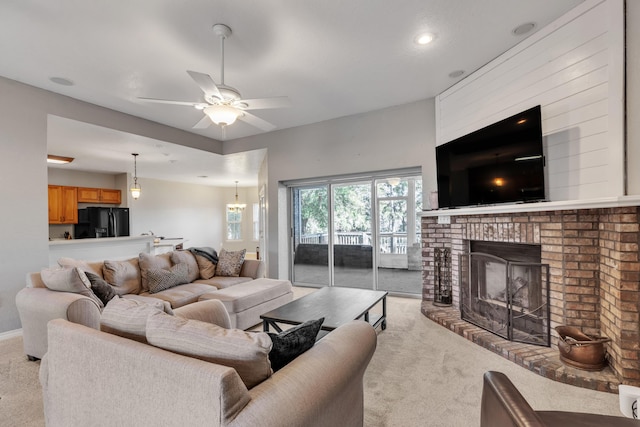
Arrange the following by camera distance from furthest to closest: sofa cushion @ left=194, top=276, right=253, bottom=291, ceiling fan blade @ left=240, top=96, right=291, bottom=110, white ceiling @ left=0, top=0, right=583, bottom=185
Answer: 1. sofa cushion @ left=194, top=276, right=253, bottom=291
2. ceiling fan blade @ left=240, top=96, right=291, bottom=110
3. white ceiling @ left=0, top=0, right=583, bottom=185

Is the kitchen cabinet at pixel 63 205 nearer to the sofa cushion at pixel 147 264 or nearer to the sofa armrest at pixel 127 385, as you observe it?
the sofa cushion at pixel 147 264

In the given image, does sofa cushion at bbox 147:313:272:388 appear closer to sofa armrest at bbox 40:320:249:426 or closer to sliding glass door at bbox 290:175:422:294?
sofa armrest at bbox 40:320:249:426

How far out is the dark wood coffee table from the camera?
2.55 meters

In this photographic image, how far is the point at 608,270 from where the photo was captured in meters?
2.23

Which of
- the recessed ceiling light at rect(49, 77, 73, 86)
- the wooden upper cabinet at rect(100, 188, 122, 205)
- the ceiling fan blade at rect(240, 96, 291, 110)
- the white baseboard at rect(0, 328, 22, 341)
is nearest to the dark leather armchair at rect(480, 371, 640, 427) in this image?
the ceiling fan blade at rect(240, 96, 291, 110)

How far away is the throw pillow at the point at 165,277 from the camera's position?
351 cm

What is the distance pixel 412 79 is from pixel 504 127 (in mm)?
1287

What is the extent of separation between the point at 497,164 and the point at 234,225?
9705 mm

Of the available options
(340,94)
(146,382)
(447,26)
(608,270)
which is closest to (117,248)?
(340,94)

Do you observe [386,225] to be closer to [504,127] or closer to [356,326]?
[504,127]

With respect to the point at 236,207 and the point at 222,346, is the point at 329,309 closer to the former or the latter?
the point at 222,346

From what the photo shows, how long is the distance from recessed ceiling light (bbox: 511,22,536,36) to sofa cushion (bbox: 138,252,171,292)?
451cm

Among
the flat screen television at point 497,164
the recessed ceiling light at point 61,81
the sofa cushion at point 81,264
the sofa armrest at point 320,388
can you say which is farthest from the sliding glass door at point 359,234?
the recessed ceiling light at point 61,81

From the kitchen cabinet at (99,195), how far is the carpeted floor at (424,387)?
212 inches
